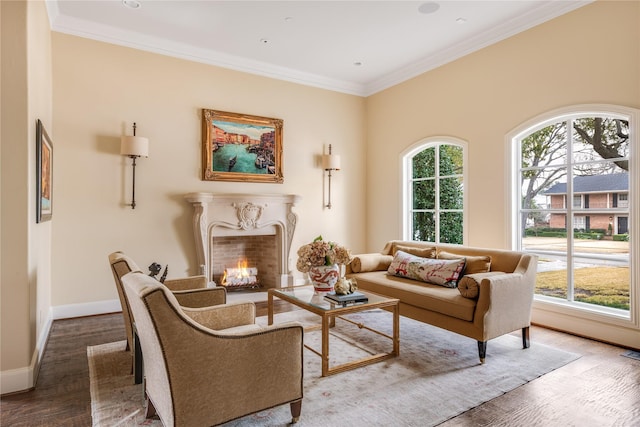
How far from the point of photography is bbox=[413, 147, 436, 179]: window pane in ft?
18.6

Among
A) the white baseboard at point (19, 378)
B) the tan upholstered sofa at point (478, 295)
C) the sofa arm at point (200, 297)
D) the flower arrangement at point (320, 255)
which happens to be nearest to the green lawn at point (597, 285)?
the tan upholstered sofa at point (478, 295)

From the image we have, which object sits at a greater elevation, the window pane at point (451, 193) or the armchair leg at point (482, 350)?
the window pane at point (451, 193)

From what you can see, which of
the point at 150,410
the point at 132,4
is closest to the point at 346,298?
the point at 150,410

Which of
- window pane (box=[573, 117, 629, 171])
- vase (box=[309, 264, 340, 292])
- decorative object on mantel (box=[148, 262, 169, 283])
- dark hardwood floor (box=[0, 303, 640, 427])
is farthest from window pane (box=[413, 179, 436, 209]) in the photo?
decorative object on mantel (box=[148, 262, 169, 283])

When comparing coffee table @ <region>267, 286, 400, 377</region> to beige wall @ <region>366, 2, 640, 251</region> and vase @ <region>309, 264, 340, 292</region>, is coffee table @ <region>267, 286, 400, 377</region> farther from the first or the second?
beige wall @ <region>366, 2, 640, 251</region>

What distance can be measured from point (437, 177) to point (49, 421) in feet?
16.7

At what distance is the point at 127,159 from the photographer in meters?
4.61

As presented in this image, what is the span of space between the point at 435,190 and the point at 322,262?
3077 millimetres

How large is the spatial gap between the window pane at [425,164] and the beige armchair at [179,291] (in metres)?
3.75

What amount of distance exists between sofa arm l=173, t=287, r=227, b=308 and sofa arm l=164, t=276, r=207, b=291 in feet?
1.34

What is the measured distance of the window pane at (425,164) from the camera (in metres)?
5.66

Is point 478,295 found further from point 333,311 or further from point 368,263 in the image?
point 368,263

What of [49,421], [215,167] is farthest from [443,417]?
[215,167]

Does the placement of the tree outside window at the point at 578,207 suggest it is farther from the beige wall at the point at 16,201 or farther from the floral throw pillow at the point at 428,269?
the beige wall at the point at 16,201
